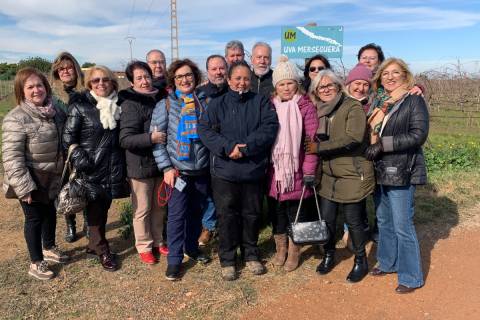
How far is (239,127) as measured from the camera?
343 centimetres

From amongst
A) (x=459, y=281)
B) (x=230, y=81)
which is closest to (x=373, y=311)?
(x=459, y=281)

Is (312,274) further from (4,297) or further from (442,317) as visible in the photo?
(4,297)

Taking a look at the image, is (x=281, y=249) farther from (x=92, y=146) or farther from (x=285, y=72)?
(x=92, y=146)

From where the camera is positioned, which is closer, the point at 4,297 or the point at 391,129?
the point at 391,129

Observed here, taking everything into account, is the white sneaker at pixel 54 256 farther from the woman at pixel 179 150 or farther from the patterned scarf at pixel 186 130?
the patterned scarf at pixel 186 130

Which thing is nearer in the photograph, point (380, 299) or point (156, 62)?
point (380, 299)

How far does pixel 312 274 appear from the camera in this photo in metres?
3.83

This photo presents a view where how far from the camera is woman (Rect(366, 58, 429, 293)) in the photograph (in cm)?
315

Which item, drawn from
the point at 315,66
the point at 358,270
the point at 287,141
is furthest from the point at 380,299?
the point at 315,66

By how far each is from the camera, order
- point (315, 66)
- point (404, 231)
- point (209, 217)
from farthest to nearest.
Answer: point (209, 217) < point (315, 66) < point (404, 231)

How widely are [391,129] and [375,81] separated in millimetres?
517

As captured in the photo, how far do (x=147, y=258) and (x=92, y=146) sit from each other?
1.26m

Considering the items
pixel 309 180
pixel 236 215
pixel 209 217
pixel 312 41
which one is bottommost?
pixel 209 217

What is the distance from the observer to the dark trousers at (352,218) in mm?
3525
